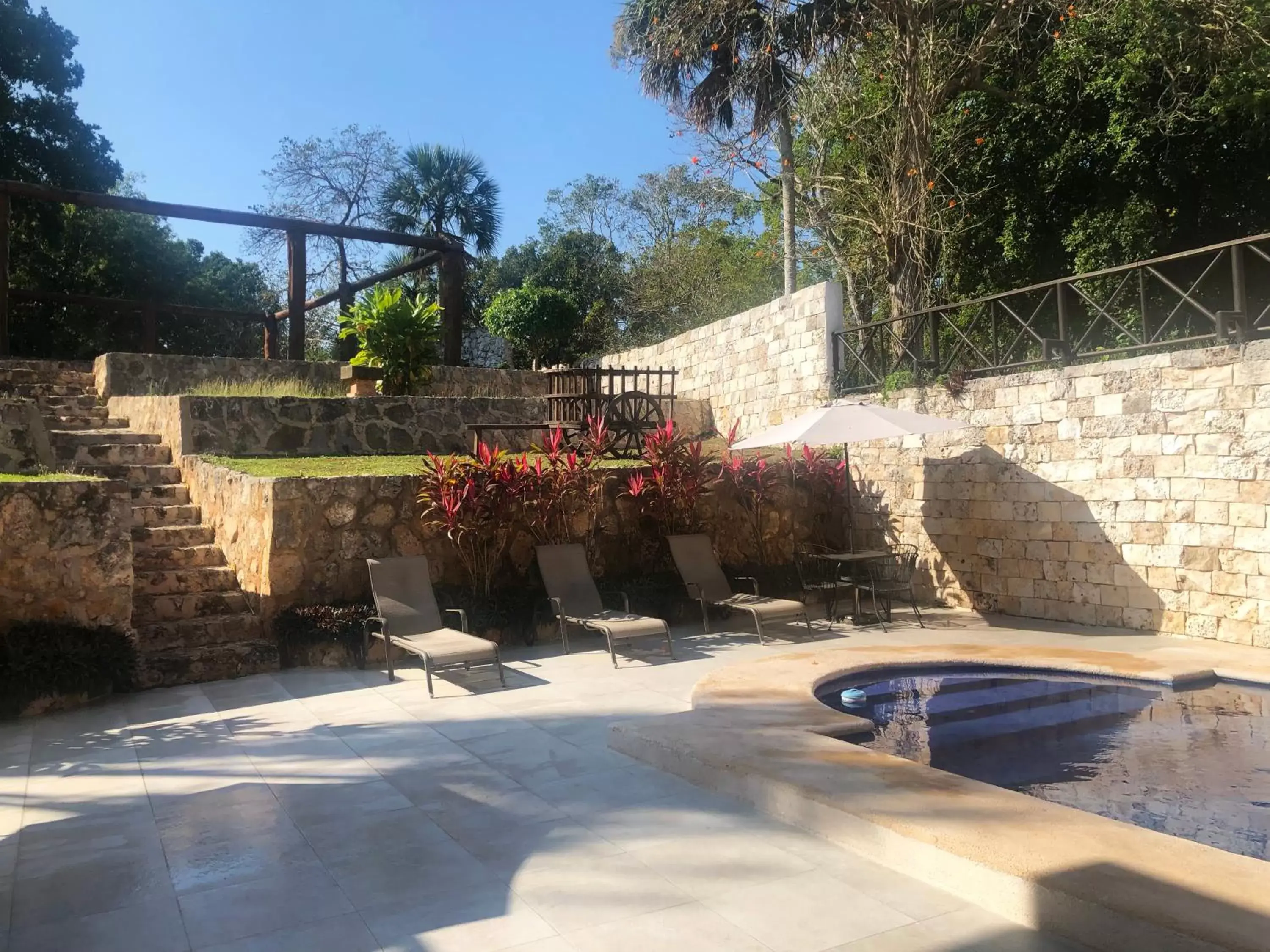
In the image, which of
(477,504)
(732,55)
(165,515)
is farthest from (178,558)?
(732,55)

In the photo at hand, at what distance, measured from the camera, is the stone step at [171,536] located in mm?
8547

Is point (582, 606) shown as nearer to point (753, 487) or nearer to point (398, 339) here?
point (753, 487)

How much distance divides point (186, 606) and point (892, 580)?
7354 mm

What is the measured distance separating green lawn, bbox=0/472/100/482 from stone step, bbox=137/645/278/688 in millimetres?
1423

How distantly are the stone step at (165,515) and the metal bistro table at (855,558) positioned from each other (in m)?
6.35

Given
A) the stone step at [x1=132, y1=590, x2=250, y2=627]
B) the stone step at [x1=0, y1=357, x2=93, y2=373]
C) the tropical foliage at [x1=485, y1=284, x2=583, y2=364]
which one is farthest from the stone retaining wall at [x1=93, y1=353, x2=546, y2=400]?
the tropical foliage at [x1=485, y1=284, x2=583, y2=364]

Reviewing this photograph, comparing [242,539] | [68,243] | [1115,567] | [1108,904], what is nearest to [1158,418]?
[1115,567]

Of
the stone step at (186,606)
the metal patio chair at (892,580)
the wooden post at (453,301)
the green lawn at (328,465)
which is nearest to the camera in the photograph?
the stone step at (186,606)

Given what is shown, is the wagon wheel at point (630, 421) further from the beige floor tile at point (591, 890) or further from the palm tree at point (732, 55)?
the beige floor tile at point (591, 890)

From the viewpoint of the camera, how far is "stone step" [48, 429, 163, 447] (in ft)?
32.7

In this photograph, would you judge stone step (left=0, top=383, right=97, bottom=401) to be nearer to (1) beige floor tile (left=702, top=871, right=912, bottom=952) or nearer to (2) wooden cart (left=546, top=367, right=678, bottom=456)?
(2) wooden cart (left=546, top=367, right=678, bottom=456)

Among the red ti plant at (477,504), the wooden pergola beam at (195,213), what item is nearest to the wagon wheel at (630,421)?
the red ti plant at (477,504)

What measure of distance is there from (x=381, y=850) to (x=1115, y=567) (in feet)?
23.8

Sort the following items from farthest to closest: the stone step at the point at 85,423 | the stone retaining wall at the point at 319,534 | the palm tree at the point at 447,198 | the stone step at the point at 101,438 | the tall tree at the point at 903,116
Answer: the palm tree at the point at 447,198, the tall tree at the point at 903,116, the stone step at the point at 85,423, the stone step at the point at 101,438, the stone retaining wall at the point at 319,534
